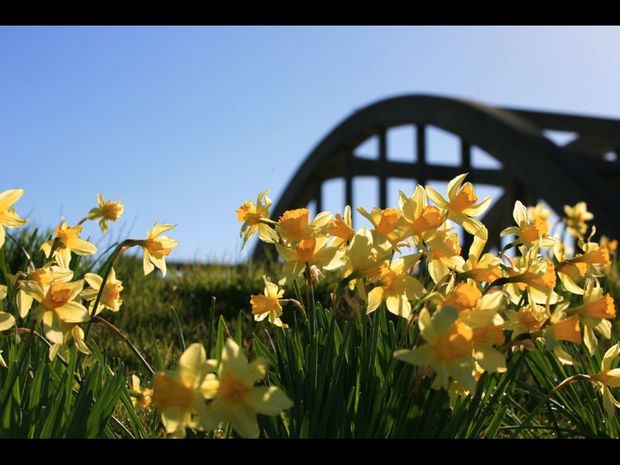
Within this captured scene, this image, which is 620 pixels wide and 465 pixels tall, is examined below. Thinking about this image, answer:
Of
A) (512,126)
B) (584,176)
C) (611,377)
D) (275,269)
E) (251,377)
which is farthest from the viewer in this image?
(512,126)

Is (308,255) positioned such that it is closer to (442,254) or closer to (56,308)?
(442,254)

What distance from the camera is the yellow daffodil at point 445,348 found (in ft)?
3.62

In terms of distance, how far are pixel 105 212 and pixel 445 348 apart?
60.6 inches

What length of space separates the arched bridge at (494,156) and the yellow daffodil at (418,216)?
21.8 ft

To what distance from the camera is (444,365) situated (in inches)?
45.3

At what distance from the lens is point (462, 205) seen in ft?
4.94

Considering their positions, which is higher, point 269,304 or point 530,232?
point 530,232

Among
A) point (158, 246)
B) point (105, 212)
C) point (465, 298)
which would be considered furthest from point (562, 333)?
point (105, 212)

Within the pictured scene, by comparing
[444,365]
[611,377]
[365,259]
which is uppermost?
[365,259]

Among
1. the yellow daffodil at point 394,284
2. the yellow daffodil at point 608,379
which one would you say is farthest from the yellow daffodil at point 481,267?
the yellow daffodil at point 608,379
